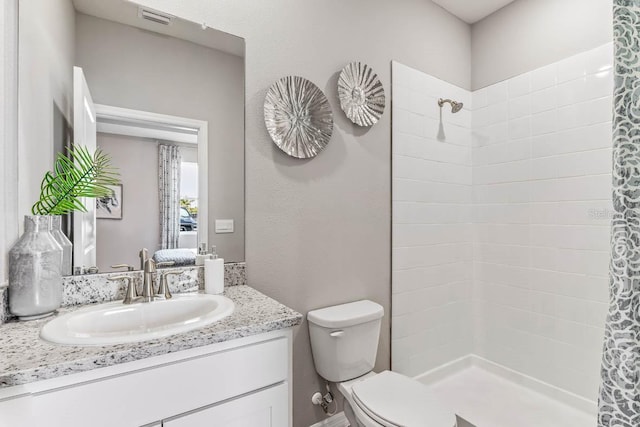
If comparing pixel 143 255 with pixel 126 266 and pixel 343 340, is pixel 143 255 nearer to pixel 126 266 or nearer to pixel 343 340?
pixel 126 266

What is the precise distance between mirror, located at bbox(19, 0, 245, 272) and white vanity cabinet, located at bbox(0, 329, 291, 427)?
1.84 ft

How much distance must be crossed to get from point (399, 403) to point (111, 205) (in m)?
1.36

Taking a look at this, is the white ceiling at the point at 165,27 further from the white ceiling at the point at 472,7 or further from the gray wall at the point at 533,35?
the gray wall at the point at 533,35

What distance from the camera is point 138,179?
1.27m

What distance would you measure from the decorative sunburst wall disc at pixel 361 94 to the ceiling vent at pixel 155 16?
0.84 meters

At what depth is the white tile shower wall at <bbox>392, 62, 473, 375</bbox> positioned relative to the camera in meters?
2.04

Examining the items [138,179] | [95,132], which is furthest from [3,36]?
[138,179]

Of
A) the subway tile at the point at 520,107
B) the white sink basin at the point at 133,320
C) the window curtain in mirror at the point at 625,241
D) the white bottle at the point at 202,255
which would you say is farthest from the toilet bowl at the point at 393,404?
the subway tile at the point at 520,107

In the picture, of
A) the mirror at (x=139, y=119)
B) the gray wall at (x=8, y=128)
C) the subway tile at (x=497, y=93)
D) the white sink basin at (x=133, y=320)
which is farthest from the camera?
the subway tile at (x=497, y=93)

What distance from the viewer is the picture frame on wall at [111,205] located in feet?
3.99

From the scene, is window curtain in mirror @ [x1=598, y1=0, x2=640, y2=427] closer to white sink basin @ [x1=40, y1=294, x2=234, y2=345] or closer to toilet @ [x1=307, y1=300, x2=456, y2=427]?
toilet @ [x1=307, y1=300, x2=456, y2=427]

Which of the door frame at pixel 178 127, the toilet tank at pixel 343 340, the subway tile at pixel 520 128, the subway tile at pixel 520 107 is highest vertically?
the subway tile at pixel 520 107

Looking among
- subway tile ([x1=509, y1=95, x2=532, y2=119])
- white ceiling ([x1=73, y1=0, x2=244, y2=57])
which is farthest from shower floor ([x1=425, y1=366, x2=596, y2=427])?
white ceiling ([x1=73, y1=0, x2=244, y2=57])

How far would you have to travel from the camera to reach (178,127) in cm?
136
